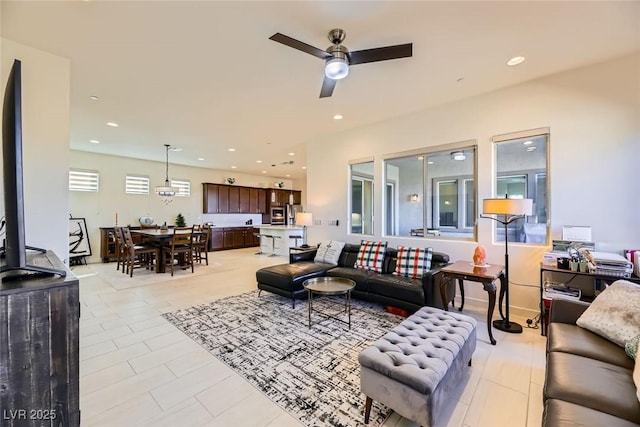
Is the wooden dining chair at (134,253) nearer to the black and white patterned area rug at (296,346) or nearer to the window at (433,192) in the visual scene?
the black and white patterned area rug at (296,346)

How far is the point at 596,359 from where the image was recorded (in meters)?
1.62

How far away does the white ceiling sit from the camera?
2.18 m

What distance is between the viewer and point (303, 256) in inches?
190

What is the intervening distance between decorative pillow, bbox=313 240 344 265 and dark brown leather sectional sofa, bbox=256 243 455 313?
0.38 feet

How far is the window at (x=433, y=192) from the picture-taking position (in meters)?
4.17

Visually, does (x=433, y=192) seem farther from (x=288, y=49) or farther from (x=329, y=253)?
(x=288, y=49)

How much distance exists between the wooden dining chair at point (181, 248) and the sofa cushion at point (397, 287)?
426cm

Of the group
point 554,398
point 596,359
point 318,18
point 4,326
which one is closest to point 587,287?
point 596,359

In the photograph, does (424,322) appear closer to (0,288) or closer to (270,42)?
(0,288)

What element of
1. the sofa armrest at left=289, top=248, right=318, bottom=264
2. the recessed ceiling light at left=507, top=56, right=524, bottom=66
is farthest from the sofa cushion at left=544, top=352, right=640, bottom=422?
the sofa armrest at left=289, top=248, right=318, bottom=264

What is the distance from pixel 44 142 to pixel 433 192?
5.22m

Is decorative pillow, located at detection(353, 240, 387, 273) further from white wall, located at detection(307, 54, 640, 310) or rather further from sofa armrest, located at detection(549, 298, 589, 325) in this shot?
sofa armrest, located at detection(549, 298, 589, 325)

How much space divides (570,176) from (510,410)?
9.18 ft

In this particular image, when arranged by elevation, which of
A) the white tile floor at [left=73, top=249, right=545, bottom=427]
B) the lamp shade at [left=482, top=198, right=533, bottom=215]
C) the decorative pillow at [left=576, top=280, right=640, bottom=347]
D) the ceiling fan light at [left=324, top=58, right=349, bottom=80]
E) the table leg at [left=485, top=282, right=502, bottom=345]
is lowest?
the white tile floor at [left=73, top=249, right=545, bottom=427]
